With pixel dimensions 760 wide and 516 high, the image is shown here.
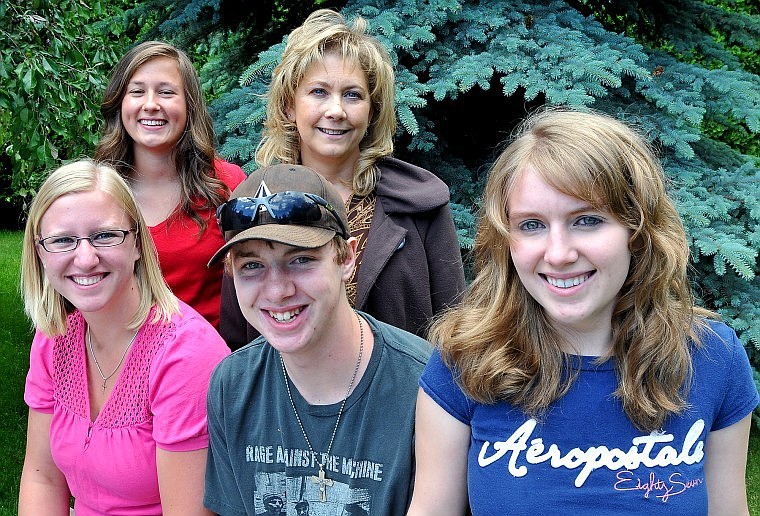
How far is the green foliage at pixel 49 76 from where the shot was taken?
13.9 feet

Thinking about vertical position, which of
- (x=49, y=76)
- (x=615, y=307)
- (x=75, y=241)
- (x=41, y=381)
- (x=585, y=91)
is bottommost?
(x=41, y=381)

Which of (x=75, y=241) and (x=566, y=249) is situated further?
(x=75, y=241)

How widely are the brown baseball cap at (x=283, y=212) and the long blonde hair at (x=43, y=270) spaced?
0.48 meters

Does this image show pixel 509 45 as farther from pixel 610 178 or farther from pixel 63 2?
pixel 63 2

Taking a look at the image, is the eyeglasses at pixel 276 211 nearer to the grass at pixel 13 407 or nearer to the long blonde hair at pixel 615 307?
the long blonde hair at pixel 615 307

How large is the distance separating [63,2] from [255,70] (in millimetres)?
2045

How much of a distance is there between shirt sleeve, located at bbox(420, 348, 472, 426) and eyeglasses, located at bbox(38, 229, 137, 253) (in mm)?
1167

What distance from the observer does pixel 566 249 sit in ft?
5.90

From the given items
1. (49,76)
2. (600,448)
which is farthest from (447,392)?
(49,76)

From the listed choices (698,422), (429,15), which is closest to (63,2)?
(429,15)

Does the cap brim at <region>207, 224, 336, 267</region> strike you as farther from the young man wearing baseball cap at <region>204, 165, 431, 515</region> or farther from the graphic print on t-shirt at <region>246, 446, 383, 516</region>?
the graphic print on t-shirt at <region>246, 446, 383, 516</region>

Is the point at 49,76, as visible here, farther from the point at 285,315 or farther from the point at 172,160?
the point at 285,315

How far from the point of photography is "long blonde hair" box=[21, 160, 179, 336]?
253 centimetres

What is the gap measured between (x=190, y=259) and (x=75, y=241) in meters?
0.73
